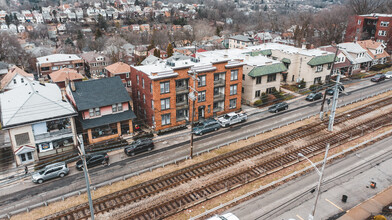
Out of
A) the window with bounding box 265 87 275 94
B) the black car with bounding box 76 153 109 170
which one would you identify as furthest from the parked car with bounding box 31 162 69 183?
the window with bounding box 265 87 275 94

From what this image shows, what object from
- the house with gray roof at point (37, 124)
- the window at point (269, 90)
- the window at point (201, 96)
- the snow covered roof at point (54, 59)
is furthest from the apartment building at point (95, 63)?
the window at point (269, 90)

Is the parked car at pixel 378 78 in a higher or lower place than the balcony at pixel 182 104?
lower

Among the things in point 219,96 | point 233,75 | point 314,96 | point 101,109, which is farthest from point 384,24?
point 101,109

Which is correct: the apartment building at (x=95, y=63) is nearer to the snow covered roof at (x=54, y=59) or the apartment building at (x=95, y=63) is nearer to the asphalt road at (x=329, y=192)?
the snow covered roof at (x=54, y=59)

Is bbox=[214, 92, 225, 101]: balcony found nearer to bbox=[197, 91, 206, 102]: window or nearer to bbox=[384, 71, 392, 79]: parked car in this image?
bbox=[197, 91, 206, 102]: window

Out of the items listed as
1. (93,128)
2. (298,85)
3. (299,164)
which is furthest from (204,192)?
(298,85)

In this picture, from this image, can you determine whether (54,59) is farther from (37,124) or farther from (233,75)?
(233,75)
